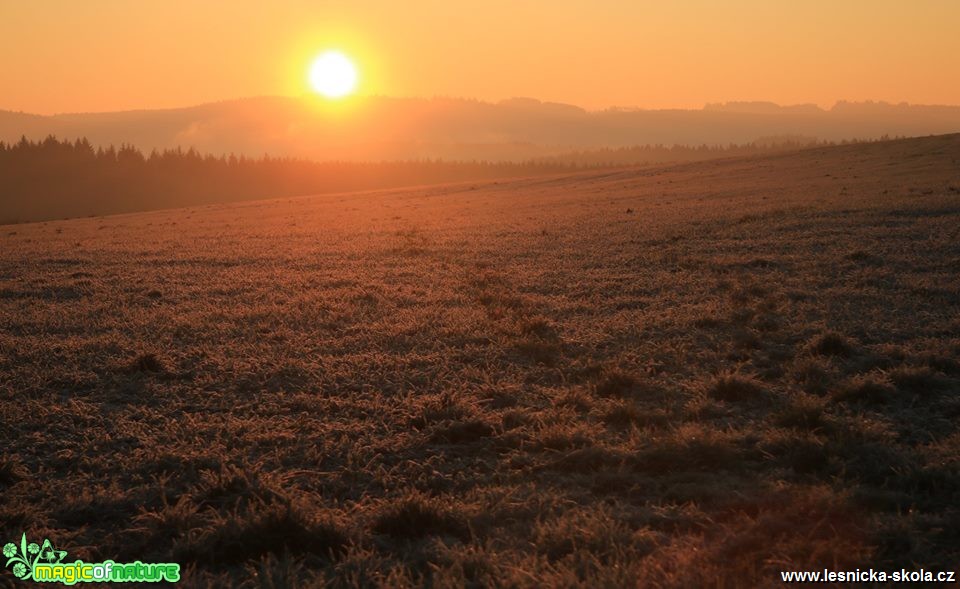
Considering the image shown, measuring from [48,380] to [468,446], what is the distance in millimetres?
6164

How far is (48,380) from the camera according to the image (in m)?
9.40

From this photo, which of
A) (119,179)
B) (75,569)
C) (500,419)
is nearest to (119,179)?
(119,179)

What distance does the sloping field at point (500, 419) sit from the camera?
16.3 ft

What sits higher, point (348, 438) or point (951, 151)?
point (951, 151)

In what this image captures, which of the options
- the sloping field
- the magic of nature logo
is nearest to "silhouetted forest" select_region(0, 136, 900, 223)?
the sloping field

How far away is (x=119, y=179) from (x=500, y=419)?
151 metres

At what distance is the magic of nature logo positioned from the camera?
4766 millimetres

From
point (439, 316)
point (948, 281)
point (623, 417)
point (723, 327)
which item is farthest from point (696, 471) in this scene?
point (948, 281)

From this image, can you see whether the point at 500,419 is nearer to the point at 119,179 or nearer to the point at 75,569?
the point at 75,569

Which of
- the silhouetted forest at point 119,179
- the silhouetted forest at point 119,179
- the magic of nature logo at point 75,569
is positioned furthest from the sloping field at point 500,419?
the silhouetted forest at point 119,179

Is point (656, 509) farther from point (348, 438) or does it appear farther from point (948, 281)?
point (948, 281)

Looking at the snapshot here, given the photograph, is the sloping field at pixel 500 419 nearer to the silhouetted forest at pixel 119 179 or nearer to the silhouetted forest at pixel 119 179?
the silhouetted forest at pixel 119 179

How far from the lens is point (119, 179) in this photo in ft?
453

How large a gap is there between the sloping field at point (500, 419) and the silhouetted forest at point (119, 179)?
4610 inches
